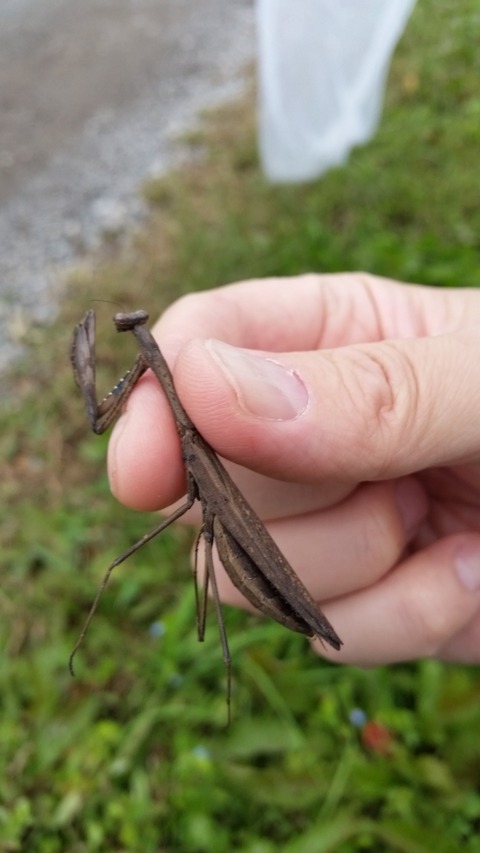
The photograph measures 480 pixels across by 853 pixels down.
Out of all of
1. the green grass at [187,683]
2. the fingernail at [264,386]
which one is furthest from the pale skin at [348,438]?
the green grass at [187,683]

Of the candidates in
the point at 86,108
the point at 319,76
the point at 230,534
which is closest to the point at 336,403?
the point at 230,534

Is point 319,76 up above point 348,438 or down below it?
above

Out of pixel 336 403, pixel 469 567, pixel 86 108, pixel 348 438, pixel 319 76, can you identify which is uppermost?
pixel 86 108

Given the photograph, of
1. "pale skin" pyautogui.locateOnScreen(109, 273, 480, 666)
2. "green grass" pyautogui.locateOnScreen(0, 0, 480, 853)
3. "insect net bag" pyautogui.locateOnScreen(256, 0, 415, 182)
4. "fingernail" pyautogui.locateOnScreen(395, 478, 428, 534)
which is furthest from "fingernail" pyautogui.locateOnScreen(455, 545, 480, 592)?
"insect net bag" pyautogui.locateOnScreen(256, 0, 415, 182)

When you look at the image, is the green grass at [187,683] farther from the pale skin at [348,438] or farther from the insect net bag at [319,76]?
the insect net bag at [319,76]

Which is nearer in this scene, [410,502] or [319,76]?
[410,502]

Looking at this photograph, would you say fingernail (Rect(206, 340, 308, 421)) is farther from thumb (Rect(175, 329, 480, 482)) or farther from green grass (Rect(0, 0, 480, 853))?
green grass (Rect(0, 0, 480, 853))

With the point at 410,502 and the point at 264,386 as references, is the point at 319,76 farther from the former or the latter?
the point at 264,386

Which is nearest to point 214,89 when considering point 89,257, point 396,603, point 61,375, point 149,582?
point 89,257
